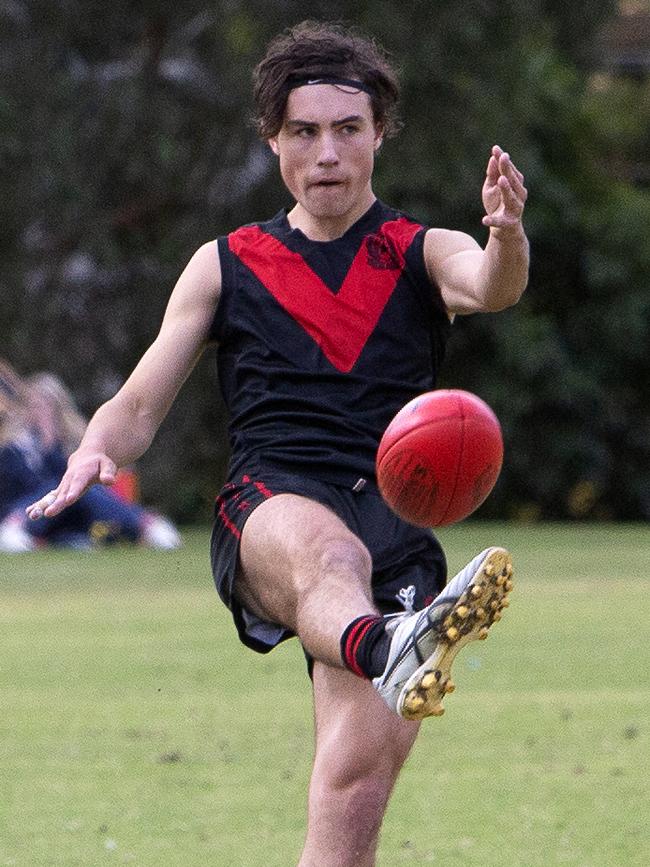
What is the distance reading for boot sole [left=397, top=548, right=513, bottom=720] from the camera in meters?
4.66

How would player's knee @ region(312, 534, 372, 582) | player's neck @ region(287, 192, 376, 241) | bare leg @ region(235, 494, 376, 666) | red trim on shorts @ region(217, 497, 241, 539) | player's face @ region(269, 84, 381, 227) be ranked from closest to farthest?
bare leg @ region(235, 494, 376, 666) < player's knee @ region(312, 534, 372, 582) < red trim on shorts @ region(217, 497, 241, 539) < player's face @ region(269, 84, 381, 227) < player's neck @ region(287, 192, 376, 241)

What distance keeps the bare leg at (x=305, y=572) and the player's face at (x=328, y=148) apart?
891 mm

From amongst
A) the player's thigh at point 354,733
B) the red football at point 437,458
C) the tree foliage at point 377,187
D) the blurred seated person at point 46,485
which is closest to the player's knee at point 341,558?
the red football at point 437,458

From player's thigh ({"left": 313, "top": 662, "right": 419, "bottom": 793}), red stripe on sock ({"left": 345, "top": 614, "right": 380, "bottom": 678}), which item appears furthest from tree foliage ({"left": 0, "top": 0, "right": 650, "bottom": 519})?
red stripe on sock ({"left": 345, "top": 614, "right": 380, "bottom": 678})

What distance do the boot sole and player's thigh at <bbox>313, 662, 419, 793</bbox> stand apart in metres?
0.51

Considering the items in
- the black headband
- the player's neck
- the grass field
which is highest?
the black headband

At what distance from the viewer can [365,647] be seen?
4812 mm

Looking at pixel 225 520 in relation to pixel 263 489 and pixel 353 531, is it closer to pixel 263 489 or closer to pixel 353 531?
pixel 263 489

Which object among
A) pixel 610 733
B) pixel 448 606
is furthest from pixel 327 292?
pixel 610 733

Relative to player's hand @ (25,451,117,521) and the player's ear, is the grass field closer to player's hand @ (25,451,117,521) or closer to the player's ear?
player's hand @ (25,451,117,521)

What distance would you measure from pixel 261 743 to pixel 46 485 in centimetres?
1208

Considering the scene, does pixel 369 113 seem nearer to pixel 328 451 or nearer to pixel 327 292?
pixel 327 292

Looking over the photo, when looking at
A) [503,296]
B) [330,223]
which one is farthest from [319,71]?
[503,296]

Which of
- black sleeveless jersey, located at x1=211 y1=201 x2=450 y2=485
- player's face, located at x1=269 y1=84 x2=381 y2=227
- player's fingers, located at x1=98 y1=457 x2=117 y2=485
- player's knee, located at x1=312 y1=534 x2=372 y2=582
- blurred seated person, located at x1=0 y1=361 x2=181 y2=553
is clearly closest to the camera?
player's knee, located at x1=312 y1=534 x2=372 y2=582
